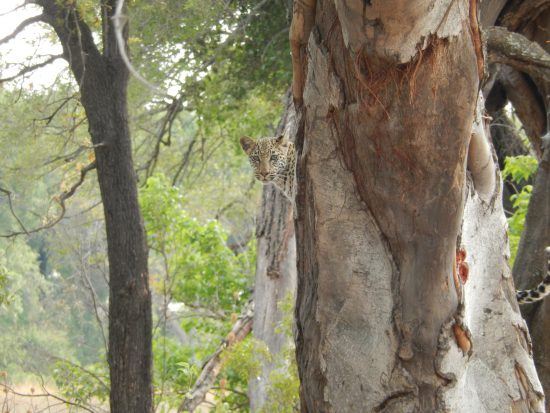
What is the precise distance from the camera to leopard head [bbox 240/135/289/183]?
6699 millimetres

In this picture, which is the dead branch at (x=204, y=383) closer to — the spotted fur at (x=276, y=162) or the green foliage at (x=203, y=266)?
the spotted fur at (x=276, y=162)

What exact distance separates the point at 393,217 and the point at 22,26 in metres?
4.93

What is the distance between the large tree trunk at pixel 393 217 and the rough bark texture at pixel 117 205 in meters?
3.64

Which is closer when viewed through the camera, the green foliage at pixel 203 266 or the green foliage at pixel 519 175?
the green foliage at pixel 519 175

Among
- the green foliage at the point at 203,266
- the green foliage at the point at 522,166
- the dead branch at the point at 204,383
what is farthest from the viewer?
the green foliage at the point at 203,266

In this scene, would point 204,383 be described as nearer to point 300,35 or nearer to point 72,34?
point 72,34

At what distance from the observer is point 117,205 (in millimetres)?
7320

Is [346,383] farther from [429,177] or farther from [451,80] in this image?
[451,80]

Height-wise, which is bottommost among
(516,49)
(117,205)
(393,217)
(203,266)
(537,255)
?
(203,266)

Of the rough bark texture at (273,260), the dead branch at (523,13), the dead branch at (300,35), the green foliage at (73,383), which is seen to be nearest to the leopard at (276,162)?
the rough bark texture at (273,260)

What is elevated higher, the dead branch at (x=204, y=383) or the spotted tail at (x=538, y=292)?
the spotted tail at (x=538, y=292)

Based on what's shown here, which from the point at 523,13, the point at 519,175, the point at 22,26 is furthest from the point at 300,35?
the point at 519,175

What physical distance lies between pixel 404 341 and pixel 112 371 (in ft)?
14.2

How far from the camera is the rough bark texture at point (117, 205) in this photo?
7160 millimetres
